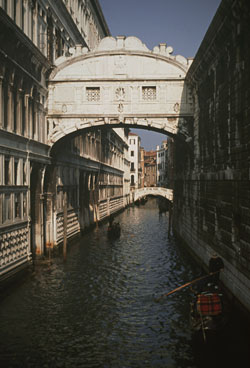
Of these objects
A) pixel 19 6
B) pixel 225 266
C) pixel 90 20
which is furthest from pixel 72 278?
pixel 90 20

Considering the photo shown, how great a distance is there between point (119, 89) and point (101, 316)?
35.1ft

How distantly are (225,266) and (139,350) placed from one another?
15.2 feet

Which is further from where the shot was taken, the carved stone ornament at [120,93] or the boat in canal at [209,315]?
the carved stone ornament at [120,93]

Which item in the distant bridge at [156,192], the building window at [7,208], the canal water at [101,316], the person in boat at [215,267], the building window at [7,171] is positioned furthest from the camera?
the distant bridge at [156,192]

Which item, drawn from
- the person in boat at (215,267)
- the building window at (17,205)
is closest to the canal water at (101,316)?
the person in boat at (215,267)

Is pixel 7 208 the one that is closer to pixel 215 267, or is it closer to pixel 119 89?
pixel 215 267

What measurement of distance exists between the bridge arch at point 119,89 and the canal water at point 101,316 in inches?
250

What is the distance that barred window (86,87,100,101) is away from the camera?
18.6 metres

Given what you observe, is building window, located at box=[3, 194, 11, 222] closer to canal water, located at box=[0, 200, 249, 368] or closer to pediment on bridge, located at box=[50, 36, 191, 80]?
canal water, located at box=[0, 200, 249, 368]

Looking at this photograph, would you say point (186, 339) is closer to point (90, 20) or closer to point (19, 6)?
point (19, 6)

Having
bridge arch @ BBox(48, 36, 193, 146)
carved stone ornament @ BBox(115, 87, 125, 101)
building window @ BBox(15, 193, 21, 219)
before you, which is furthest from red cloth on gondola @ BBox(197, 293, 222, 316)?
carved stone ornament @ BBox(115, 87, 125, 101)

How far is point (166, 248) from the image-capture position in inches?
923

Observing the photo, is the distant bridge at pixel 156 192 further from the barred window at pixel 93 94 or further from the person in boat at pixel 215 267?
the person in boat at pixel 215 267

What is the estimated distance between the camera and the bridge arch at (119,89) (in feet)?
60.1
